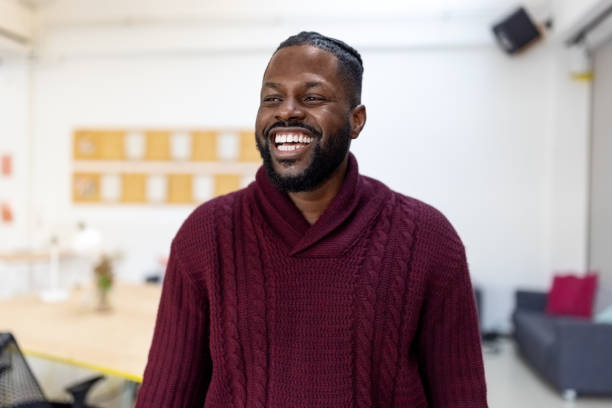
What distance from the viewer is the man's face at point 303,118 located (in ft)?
2.62

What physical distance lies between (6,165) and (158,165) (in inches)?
63.3

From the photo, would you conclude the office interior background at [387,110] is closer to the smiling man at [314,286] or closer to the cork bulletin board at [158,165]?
the cork bulletin board at [158,165]

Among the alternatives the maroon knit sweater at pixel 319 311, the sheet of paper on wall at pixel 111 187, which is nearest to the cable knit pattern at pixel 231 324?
the maroon knit sweater at pixel 319 311

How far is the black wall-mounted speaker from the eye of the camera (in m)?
4.11

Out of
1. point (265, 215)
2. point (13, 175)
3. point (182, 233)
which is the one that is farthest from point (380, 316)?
point (13, 175)

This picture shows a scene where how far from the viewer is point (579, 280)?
3.79 meters

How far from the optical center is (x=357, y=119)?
2.83ft

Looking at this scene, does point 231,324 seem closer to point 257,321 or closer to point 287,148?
point 257,321

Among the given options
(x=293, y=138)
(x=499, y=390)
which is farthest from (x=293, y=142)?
(x=499, y=390)

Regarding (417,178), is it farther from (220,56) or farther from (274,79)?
(274,79)

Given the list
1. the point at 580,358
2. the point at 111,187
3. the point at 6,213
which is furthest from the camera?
the point at 6,213

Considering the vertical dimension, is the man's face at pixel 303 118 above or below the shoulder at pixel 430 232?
above

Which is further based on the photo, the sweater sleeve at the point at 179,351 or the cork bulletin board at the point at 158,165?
the cork bulletin board at the point at 158,165

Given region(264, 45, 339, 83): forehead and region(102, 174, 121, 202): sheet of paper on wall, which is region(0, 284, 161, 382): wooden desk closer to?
region(264, 45, 339, 83): forehead
